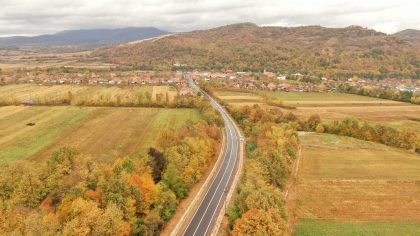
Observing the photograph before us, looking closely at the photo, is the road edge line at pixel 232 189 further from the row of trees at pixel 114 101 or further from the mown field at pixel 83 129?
the row of trees at pixel 114 101

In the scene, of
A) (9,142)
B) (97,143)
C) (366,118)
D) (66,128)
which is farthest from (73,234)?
(366,118)

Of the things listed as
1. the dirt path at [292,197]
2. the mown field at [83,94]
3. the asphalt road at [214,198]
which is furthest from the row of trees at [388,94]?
the dirt path at [292,197]

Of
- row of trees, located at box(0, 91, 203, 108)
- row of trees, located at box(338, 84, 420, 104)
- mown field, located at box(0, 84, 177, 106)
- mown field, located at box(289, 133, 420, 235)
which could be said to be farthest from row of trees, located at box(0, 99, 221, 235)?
row of trees, located at box(338, 84, 420, 104)

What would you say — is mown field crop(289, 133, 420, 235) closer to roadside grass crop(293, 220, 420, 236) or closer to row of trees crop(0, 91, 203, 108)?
roadside grass crop(293, 220, 420, 236)

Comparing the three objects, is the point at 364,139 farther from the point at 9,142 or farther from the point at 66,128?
the point at 9,142

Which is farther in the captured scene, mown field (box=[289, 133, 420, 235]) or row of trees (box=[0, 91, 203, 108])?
row of trees (box=[0, 91, 203, 108])

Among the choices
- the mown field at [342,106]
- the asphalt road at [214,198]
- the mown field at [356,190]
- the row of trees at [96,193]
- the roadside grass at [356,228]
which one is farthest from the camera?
the mown field at [342,106]
